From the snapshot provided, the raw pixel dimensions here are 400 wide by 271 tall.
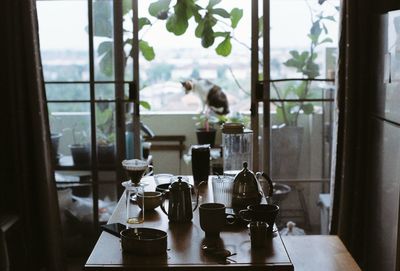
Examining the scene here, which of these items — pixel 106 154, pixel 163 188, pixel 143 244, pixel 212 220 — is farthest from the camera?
pixel 106 154

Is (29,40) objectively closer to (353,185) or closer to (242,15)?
(242,15)

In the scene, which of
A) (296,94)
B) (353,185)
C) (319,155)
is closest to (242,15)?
(296,94)

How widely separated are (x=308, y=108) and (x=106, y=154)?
141 centimetres

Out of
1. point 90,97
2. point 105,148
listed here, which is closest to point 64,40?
point 90,97

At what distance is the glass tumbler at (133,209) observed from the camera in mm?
2467

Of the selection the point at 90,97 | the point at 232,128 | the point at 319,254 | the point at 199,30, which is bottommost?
the point at 319,254

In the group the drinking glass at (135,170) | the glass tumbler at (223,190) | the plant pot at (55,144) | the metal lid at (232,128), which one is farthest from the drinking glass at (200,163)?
the plant pot at (55,144)

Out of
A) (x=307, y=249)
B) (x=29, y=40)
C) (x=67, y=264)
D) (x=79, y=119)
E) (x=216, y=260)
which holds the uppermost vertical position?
(x=29, y=40)

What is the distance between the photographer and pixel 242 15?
4.22 meters

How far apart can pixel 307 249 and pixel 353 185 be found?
85 centimetres

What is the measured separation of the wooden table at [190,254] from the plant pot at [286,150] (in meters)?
1.78

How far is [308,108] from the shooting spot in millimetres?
4148

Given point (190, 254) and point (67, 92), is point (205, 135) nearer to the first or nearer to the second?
point (67, 92)

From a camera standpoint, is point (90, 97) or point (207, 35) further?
point (207, 35)
